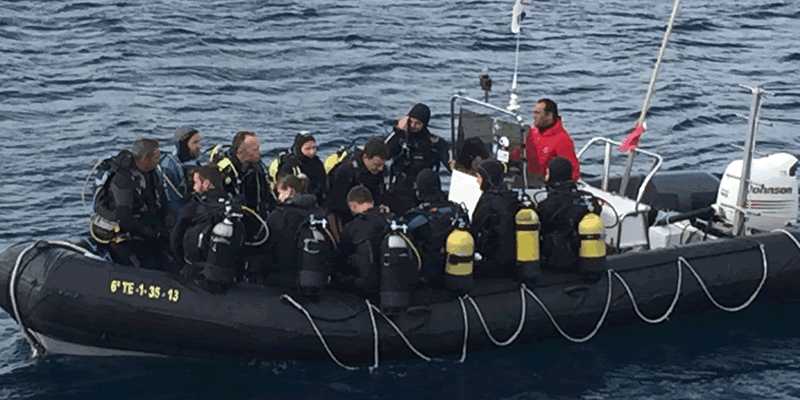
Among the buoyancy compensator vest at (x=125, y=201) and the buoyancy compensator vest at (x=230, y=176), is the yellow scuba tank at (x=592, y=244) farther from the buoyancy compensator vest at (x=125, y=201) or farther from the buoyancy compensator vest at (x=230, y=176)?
the buoyancy compensator vest at (x=125, y=201)

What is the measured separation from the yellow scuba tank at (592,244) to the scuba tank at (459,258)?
1075mm

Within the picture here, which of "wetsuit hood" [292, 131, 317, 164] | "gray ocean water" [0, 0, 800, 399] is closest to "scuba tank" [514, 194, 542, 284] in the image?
"gray ocean water" [0, 0, 800, 399]

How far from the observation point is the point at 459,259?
37.8 feet

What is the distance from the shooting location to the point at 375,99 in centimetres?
2142

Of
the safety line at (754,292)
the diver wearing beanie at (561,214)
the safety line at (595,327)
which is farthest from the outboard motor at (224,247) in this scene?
the safety line at (754,292)

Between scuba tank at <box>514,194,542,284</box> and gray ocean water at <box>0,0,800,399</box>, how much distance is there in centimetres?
90

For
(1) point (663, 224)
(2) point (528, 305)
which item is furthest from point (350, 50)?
(2) point (528, 305)

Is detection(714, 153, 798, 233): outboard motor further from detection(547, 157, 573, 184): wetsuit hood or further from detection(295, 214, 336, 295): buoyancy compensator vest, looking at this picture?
detection(295, 214, 336, 295): buoyancy compensator vest

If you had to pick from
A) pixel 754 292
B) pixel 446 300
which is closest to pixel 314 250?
pixel 446 300

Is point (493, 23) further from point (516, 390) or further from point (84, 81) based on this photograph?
point (516, 390)

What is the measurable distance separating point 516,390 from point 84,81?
12.0m

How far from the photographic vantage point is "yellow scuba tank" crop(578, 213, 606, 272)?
1200 centimetres

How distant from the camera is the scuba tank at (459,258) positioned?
1145 cm

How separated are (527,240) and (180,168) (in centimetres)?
328
